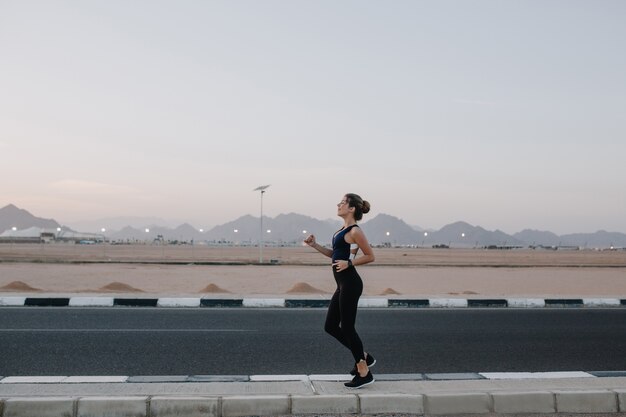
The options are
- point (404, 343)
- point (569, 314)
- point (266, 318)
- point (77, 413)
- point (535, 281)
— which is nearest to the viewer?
point (77, 413)

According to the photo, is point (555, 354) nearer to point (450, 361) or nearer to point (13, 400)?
point (450, 361)

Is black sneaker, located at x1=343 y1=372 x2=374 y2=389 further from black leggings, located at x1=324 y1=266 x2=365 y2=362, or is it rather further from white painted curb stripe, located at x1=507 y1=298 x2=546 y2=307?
white painted curb stripe, located at x1=507 y1=298 x2=546 y2=307

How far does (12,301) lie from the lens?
1248 centimetres

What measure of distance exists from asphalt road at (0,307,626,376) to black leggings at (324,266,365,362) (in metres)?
1.04

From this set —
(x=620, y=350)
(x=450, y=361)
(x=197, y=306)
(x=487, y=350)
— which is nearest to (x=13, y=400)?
(x=450, y=361)

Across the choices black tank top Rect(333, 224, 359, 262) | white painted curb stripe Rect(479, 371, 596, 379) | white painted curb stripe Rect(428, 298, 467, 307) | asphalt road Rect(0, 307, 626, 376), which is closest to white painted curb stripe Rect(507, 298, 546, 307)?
white painted curb stripe Rect(428, 298, 467, 307)

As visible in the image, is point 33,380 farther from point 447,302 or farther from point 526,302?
point 526,302

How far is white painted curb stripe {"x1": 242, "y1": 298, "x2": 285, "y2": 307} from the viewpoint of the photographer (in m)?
12.9

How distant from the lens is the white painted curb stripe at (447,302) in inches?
532

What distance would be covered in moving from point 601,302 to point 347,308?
1051cm

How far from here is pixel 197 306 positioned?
12.7 meters

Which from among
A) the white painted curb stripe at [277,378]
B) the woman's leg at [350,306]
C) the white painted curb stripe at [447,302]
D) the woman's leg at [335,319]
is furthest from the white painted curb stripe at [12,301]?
the woman's leg at [350,306]

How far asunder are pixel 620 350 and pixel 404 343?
2.78 meters

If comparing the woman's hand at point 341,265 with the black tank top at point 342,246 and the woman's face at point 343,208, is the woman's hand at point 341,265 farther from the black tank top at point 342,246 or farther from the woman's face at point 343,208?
the woman's face at point 343,208
